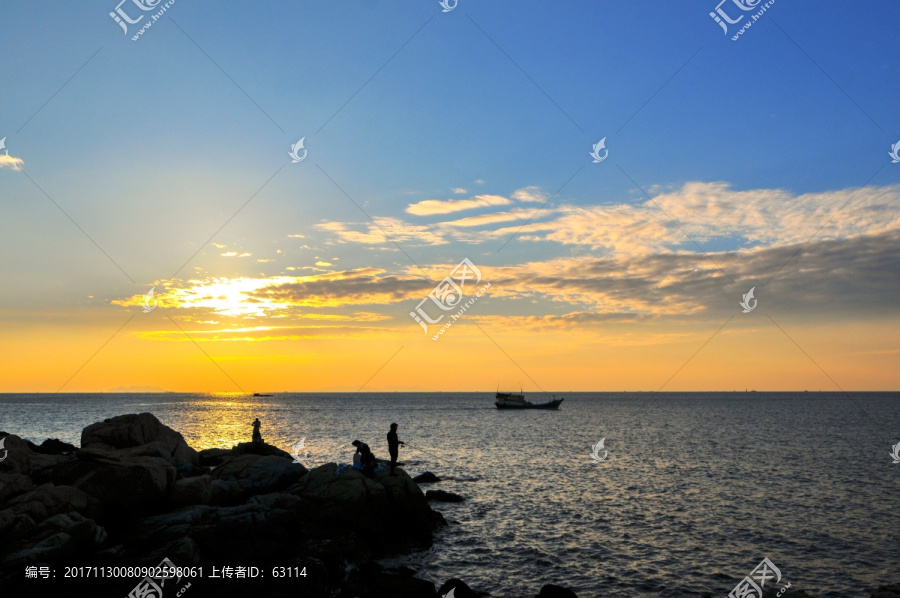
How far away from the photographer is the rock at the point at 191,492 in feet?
71.7

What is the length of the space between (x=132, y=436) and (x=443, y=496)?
57.7 feet

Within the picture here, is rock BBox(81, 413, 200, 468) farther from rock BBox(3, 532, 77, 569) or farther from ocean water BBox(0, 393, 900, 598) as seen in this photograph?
ocean water BBox(0, 393, 900, 598)

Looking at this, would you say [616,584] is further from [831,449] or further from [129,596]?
[831,449]

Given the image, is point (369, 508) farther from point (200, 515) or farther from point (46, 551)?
point (46, 551)

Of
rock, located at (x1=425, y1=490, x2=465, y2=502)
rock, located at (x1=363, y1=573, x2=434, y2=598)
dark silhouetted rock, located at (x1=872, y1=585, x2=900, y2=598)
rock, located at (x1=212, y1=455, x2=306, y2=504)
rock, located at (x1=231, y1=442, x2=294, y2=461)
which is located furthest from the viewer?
rock, located at (x1=231, y1=442, x2=294, y2=461)

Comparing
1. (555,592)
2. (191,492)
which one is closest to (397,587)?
(555,592)

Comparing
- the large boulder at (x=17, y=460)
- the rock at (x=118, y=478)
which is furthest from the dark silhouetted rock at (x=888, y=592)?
the large boulder at (x=17, y=460)

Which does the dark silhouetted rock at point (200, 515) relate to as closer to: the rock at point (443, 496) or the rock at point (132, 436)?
the rock at point (132, 436)

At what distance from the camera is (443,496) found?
34.6 m

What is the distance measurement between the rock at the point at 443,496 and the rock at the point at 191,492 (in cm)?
1528

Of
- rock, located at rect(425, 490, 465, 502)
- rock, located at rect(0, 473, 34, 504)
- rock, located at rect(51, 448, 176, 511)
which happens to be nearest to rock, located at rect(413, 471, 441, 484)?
rock, located at rect(425, 490, 465, 502)

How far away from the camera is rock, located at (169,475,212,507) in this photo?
71.7ft

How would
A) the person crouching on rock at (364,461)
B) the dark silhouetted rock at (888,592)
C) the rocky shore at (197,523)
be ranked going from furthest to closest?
the person crouching on rock at (364,461)
the rocky shore at (197,523)
the dark silhouetted rock at (888,592)

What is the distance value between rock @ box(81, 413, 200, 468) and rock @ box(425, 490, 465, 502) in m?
14.2
